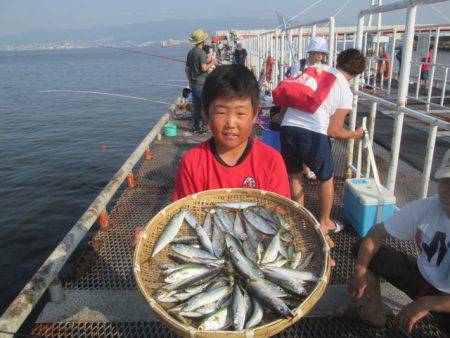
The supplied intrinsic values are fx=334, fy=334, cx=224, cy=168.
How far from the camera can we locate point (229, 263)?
2.33 metres

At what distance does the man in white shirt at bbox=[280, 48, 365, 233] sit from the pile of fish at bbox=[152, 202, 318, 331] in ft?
5.89

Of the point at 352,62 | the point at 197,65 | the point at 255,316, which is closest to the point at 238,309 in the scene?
the point at 255,316

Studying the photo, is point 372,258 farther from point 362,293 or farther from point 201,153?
point 201,153

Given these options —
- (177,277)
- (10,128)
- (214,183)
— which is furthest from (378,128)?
(10,128)

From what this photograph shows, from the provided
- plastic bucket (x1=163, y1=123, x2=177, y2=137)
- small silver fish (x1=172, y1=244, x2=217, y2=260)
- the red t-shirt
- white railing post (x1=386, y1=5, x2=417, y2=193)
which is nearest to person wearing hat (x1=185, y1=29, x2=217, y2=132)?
plastic bucket (x1=163, y1=123, x2=177, y2=137)

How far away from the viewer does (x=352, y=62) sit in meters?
4.27

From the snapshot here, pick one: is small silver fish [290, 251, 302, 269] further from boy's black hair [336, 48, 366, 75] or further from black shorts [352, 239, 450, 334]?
boy's black hair [336, 48, 366, 75]

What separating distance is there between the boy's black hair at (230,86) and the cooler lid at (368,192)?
224cm

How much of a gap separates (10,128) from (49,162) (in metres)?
6.89

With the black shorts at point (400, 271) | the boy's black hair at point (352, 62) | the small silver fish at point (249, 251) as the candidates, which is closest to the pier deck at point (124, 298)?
the black shorts at point (400, 271)

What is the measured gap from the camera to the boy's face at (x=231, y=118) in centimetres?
232

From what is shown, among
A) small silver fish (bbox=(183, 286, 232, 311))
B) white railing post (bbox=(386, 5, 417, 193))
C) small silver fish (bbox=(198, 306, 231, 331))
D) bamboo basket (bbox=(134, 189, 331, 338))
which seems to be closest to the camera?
bamboo basket (bbox=(134, 189, 331, 338))

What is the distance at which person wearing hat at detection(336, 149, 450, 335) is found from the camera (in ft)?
7.41

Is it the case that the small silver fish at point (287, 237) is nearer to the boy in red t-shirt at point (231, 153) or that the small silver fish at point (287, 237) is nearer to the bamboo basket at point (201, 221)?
the bamboo basket at point (201, 221)
